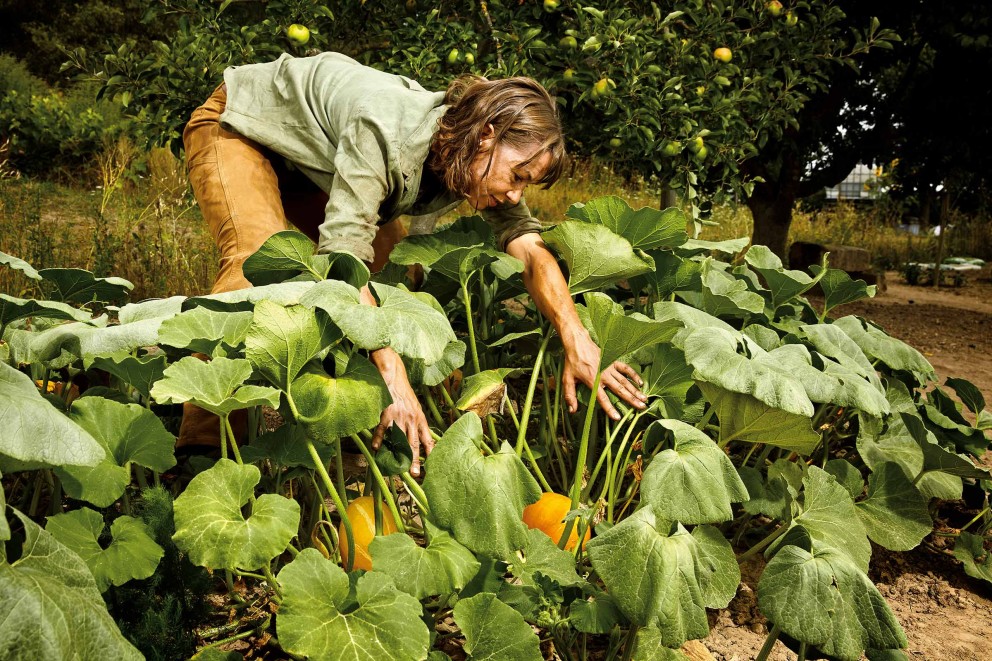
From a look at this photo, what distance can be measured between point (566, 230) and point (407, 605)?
933 mm

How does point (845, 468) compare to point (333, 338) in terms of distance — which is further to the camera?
point (845, 468)

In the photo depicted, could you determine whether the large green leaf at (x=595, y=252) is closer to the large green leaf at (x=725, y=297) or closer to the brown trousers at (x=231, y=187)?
the large green leaf at (x=725, y=297)

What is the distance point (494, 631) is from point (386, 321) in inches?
19.2

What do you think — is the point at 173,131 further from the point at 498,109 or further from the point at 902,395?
the point at 902,395

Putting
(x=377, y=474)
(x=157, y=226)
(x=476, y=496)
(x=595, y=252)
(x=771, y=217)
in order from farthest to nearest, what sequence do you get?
1. (x=771, y=217)
2. (x=157, y=226)
3. (x=595, y=252)
4. (x=377, y=474)
5. (x=476, y=496)

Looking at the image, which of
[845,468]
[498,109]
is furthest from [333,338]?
[845,468]

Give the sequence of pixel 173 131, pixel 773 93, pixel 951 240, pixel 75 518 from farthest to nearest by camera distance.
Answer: pixel 951 240, pixel 773 93, pixel 173 131, pixel 75 518

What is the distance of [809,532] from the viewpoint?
1474 millimetres

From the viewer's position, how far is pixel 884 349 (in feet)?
6.98

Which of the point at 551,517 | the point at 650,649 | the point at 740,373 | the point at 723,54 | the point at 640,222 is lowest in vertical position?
the point at 650,649

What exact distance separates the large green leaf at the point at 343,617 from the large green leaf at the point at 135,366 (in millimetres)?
443

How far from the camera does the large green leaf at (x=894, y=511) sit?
68.6 inches

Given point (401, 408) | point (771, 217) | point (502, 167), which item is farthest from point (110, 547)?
point (771, 217)

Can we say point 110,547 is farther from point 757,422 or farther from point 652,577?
point 757,422
